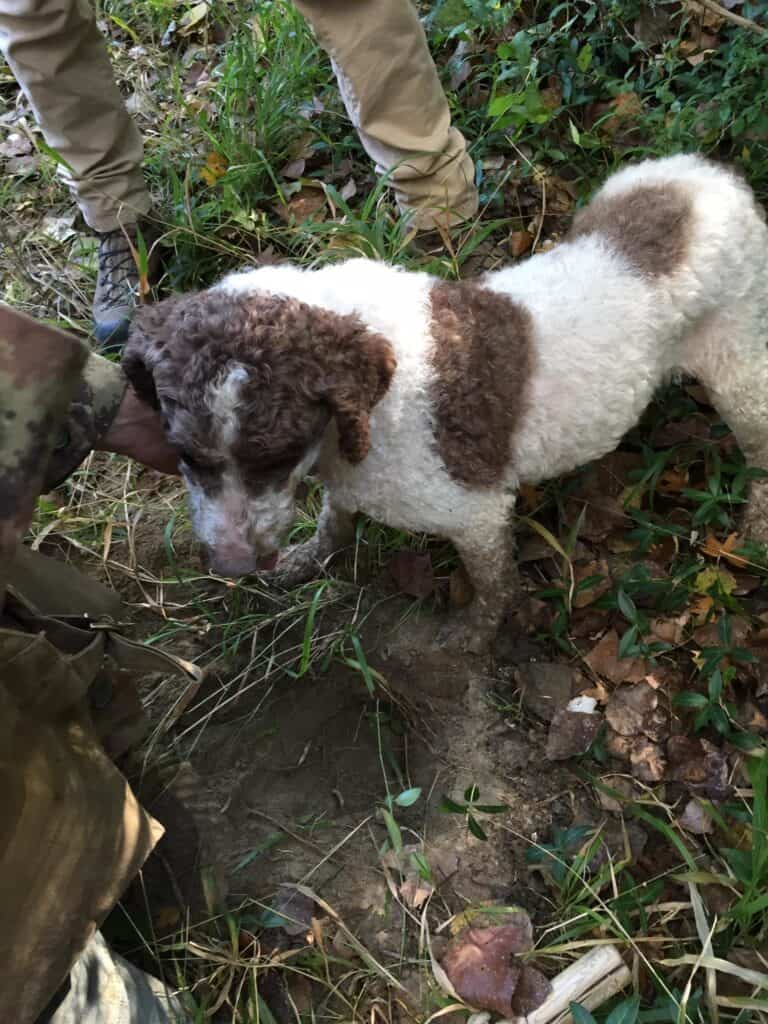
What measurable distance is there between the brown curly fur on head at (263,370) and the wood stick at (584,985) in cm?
151

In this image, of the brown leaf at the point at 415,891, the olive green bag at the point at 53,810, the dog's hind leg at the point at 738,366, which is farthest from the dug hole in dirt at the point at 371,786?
the dog's hind leg at the point at 738,366

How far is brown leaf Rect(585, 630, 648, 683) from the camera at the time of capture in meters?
2.62

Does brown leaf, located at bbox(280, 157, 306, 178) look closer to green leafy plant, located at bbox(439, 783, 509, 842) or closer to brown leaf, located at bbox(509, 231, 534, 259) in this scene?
brown leaf, located at bbox(509, 231, 534, 259)

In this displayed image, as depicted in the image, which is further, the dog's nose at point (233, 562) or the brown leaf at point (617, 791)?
the brown leaf at point (617, 791)

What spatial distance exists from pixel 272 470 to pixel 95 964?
1.27 m

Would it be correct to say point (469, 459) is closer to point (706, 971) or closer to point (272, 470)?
point (272, 470)

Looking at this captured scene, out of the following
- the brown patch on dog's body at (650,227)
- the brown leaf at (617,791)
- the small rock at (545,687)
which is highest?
the brown patch on dog's body at (650,227)

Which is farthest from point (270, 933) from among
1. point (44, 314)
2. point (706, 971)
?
point (44, 314)

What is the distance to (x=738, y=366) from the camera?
2.56 metres

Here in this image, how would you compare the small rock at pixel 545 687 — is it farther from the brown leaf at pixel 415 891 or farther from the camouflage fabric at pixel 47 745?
the camouflage fabric at pixel 47 745

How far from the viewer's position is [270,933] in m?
2.29

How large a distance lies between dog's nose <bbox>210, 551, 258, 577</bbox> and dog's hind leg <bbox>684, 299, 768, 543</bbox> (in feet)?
5.37

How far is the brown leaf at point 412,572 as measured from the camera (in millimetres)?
2943

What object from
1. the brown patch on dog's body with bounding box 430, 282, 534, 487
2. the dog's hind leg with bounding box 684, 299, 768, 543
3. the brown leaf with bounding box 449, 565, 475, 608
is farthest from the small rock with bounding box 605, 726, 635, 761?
the dog's hind leg with bounding box 684, 299, 768, 543
